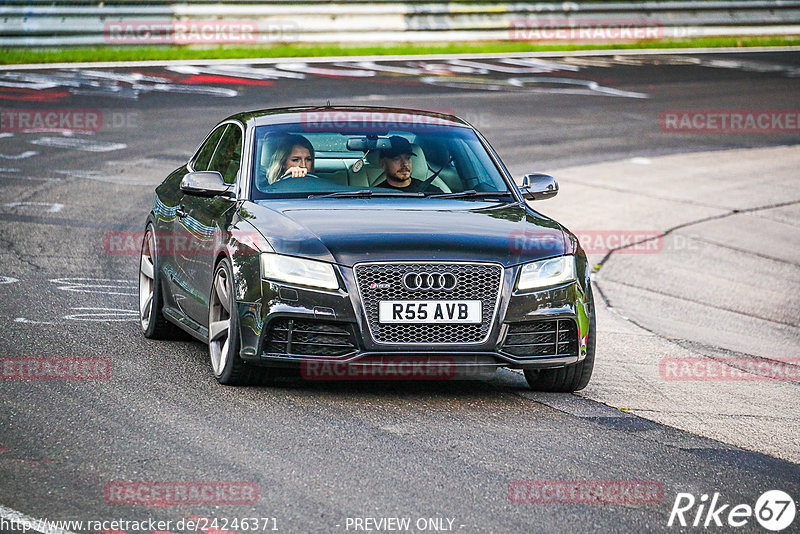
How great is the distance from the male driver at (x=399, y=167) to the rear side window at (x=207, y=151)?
1.41 m

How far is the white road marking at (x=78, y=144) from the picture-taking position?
768 inches

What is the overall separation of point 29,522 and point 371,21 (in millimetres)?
28263

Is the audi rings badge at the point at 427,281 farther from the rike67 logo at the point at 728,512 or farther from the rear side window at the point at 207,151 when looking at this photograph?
the rear side window at the point at 207,151

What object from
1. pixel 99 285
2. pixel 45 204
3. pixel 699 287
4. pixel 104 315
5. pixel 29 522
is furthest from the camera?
pixel 45 204

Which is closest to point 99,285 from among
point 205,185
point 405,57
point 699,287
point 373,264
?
point 205,185

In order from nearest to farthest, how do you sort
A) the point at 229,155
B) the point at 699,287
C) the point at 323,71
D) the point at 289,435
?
1. the point at 289,435
2. the point at 229,155
3. the point at 699,287
4. the point at 323,71

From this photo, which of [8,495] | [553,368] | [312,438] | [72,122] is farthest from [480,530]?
[72,122]

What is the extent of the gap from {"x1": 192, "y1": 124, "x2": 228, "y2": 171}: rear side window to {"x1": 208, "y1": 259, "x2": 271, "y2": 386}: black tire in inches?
69.9

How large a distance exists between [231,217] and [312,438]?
189cm

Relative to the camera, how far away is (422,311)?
24.2 feet

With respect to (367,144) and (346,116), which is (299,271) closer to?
(367,144)

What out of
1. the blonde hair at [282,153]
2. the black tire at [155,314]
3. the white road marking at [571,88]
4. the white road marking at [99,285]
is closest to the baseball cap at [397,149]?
the blonde hair at [282,153]

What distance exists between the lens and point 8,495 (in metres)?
5.68

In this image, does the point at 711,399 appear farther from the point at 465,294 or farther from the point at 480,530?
the point at 480,530
